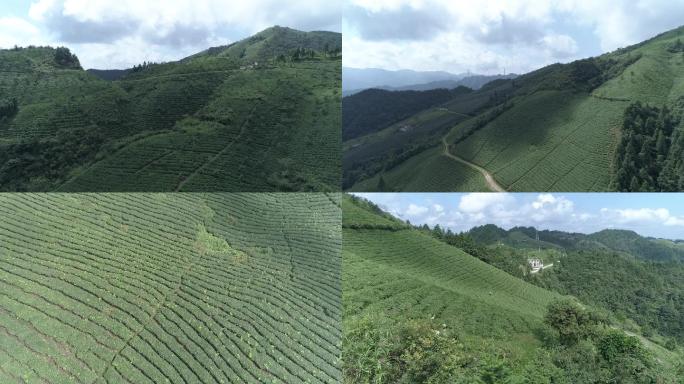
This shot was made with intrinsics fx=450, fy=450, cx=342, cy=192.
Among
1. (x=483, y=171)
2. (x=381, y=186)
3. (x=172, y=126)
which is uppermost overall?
(x=172, y=126)

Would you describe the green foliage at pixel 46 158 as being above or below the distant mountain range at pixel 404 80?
below

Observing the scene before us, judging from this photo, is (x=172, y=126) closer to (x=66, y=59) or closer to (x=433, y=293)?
(x=66, y=59)

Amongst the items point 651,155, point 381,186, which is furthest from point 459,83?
point 381,186

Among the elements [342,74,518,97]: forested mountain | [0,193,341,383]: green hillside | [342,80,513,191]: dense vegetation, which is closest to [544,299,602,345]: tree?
[0,193,341,383]: green hillside

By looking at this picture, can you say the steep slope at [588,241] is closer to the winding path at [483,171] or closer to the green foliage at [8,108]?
the winding path at [483,171]

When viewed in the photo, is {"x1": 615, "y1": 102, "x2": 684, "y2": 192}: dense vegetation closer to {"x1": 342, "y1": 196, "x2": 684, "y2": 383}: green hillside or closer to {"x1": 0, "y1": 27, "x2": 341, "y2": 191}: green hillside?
{"x1": 342, "y1": 196, "x2": 684, "y2": 383}: green hillside

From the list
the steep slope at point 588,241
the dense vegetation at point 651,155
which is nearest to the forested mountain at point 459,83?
the dense vegetation at point 651,155

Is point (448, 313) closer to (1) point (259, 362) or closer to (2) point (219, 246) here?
(1) point (259, 362)

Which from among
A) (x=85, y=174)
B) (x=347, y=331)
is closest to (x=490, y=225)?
(x=347, y=331)
